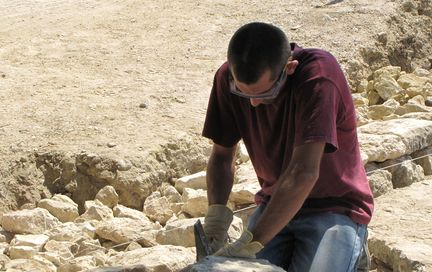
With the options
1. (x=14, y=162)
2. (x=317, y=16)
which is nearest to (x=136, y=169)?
(x=14, y=162)

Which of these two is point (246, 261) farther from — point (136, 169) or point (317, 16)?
point (317, 16)

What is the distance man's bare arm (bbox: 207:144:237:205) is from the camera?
4191 mm

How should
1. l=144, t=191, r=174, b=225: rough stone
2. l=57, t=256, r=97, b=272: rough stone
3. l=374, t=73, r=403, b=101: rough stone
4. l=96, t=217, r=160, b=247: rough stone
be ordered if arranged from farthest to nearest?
1. l=374, t=73, r=403, b=101: rough stone
2. l=144, t=191, r=174, b=225: rough stone
3. l=96, t=217, r=160, b=247: rough stone
4. l=57, t=256, r=97, b=272: rough stone

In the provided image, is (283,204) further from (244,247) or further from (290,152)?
(290,152)

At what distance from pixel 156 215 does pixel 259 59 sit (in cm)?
321

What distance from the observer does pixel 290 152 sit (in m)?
3.84

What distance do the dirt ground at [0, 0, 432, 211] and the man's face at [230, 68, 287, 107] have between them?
3341mm

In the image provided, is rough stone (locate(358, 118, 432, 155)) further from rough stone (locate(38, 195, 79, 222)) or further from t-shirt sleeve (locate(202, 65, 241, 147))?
t-shirt sleeve (locate(202, 65, 241, 147))

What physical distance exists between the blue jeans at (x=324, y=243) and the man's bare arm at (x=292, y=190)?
23 cm

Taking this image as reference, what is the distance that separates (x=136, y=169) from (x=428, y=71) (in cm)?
432

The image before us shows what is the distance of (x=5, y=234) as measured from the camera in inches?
245

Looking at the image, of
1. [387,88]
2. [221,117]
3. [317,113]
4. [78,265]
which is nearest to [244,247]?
[317,113]

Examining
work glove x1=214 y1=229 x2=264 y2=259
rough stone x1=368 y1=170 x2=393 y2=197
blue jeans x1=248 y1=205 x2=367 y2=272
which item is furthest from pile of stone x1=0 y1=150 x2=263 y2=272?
work glove x1=214 y1=229 x2=264 y2=259

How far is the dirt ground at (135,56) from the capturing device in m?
7.37
